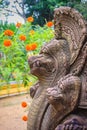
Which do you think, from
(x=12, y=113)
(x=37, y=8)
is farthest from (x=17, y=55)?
(x=37, y=8)

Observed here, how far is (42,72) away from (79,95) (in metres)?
0.15

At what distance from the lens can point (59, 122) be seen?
0.78m

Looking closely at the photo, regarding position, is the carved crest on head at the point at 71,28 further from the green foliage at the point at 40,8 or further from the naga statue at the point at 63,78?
the green foliage at the point at 40,8

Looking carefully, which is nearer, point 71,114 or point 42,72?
point 71,114

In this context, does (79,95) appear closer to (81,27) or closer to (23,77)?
(81,27)

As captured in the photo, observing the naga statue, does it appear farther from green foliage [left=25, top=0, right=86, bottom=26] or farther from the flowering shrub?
green foliage [left=25, top=0, right=86, bottom=26]

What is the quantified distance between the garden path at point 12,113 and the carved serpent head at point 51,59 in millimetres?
1331

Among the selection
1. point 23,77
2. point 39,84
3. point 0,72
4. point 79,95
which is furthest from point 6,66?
point 79,95

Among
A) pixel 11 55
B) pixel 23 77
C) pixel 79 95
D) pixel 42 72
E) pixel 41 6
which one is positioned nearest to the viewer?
pixel 79 95

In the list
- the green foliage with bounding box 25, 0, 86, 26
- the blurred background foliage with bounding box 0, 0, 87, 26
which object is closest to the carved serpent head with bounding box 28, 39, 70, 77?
the blurred background foliage with bounding box 0, 0, 87, 26

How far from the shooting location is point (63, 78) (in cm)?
77

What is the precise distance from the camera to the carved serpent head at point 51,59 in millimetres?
818

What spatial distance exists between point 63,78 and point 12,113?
89.2 inches

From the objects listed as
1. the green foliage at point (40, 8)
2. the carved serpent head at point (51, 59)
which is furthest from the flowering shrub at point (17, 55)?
the green foliage at point (40, 8)
